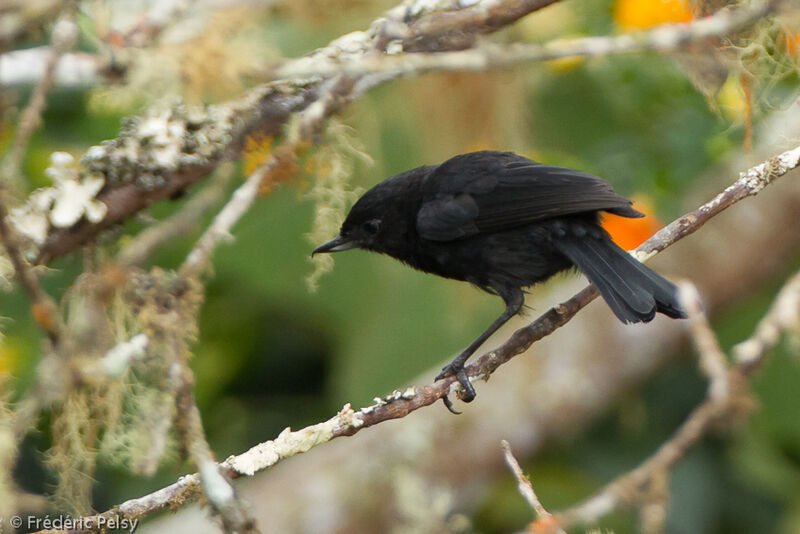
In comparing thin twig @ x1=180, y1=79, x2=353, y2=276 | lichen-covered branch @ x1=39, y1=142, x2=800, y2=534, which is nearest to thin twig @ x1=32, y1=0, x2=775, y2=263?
thin twig @ x1=180, y1=79, x2=353, y2=276

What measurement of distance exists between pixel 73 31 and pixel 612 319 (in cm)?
378

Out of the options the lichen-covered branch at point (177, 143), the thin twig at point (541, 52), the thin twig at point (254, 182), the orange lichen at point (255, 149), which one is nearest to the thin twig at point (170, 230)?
the thin twig at point (254, 182)

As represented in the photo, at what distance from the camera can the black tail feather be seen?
285cm

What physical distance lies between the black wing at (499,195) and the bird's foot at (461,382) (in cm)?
53

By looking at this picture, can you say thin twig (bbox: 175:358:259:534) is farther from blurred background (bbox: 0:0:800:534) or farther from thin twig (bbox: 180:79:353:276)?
blurred background (bbox: 0:0:800:534)

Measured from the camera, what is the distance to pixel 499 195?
345cm

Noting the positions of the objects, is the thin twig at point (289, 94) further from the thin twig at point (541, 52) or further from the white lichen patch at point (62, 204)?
the thin twig at point (541, 52)

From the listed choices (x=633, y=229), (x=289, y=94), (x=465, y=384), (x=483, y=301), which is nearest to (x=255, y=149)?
(x=289, y=94)

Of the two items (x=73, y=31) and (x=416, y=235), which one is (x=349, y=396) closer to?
(x=416, y=235)

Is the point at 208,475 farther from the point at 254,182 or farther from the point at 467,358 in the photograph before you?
the point at 467,358

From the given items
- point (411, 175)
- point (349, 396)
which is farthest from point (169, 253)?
point (411, 175)

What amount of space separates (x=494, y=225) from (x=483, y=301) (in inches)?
54.3

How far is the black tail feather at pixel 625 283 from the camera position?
2.85 metres

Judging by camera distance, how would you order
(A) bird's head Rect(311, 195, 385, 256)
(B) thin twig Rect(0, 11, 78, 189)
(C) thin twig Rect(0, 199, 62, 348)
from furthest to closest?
(A) bird's head Rect(311, 195, 385, 256) < (B) thin twig Rect(0, 11, 78, 189) < (C) thin twig Rect(0, 199, 62, 348)
